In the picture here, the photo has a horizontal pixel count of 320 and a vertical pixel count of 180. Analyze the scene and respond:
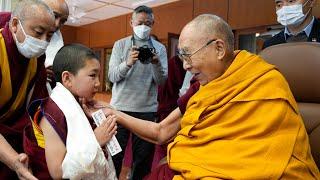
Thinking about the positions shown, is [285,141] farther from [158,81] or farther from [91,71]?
[158,81]

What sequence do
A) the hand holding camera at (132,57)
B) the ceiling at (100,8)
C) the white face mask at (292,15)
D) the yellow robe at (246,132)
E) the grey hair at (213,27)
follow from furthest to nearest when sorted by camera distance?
1. the ceiling at (100,8)
2. the hand holding camera at (132,57)
3. the white face mask at (292,15)
4. the grey hair at (213,27)
5. the yellow robe at (246,132)

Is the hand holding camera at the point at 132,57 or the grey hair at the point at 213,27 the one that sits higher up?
the grey hair at the point at 213,27

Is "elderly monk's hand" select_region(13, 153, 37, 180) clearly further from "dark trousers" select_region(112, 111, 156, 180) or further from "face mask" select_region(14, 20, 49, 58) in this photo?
"dark trousers" select_region(112, 111, 156, 180)

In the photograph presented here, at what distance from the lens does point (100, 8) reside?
18.6ft

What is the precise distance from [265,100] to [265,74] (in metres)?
0.09

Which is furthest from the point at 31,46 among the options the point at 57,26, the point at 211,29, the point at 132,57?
the point at 132,57

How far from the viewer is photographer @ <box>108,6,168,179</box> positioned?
2.48 metres

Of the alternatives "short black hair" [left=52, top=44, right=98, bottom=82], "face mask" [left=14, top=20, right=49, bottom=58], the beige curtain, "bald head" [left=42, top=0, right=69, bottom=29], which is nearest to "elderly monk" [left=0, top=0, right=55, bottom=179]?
"face mask" [left=14, top=20, right=49, bottom=58]

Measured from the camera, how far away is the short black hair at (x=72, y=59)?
4.07ft

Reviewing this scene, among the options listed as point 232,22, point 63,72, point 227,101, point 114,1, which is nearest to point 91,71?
point 63,72

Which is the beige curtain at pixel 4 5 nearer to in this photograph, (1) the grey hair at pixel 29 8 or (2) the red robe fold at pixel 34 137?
(1) the grey hair at pixel 29 8

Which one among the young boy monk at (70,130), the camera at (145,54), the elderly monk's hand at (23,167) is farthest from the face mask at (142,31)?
the elderly monk's hand at (23,167)

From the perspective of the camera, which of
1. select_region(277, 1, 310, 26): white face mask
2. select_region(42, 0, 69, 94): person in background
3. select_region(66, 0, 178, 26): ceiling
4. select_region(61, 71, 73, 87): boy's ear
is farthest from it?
select_region(66, 0, 178, 26): ceiling

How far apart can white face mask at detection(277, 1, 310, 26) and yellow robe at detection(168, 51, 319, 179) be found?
3.40ft
